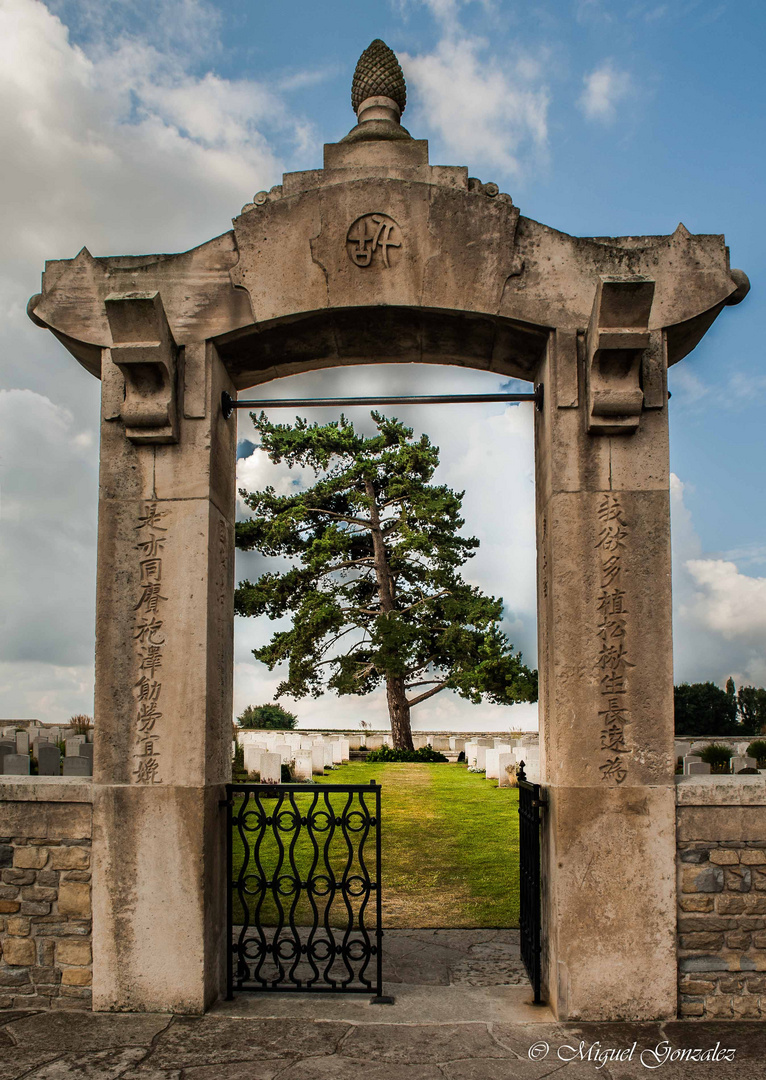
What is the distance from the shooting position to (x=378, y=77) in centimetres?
559

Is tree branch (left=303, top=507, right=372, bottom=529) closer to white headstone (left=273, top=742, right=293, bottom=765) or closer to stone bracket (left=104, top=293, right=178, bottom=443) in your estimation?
white headstone (left=273, top=742, right=293, bottom=765)

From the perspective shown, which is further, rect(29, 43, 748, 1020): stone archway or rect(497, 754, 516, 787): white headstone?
rect(497, 754, 516, 787): white headstone

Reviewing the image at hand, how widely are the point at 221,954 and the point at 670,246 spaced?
484cm

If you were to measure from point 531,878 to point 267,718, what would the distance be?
2961 cm

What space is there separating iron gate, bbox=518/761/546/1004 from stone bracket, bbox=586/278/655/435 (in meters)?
2.19

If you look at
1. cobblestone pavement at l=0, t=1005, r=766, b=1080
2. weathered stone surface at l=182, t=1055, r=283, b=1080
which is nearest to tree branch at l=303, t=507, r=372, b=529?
cobblestone pavement at l=0, t=1005, r=766, b=1080

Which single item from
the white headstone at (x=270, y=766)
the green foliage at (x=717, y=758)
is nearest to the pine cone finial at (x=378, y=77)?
the white headstone at (x=270, y=766)

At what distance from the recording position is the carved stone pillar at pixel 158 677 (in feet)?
14.8

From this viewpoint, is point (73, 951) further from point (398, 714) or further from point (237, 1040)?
point (398, 714)

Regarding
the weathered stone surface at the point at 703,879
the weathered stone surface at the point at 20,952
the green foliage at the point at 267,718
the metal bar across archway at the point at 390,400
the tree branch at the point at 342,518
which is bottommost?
the green foliage at the point at 267,718

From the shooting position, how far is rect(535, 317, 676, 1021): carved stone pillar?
14.3ft

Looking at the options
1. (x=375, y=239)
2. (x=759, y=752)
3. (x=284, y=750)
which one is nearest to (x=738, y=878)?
(x=375, y=239)

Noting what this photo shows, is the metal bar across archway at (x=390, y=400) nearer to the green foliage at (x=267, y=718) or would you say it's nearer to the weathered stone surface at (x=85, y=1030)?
the weathered stone surface at (x=85, y=1030)

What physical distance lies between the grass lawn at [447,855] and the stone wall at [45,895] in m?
2.34
